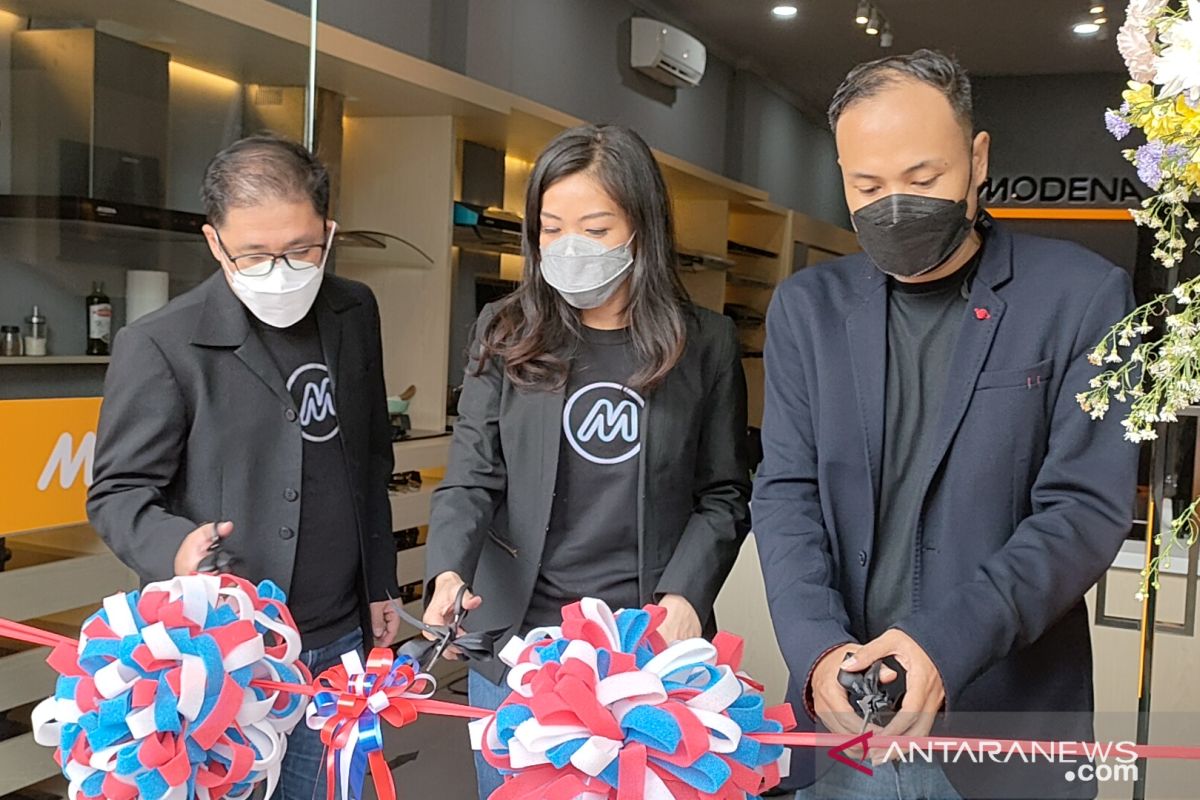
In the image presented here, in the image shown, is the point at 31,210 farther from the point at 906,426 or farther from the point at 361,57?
the point at 906,426

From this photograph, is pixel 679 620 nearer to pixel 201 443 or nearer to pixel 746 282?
pixel 201 443

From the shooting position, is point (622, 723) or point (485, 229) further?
point (485, 229)

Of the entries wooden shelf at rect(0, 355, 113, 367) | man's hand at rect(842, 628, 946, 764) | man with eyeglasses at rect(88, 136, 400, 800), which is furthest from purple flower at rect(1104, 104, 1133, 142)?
wooden shelf at rect(0, 355, 113, 367)

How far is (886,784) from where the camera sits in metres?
1.27

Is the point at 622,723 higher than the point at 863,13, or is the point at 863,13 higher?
the point at 863,13

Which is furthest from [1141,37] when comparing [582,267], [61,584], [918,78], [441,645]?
[61,584]

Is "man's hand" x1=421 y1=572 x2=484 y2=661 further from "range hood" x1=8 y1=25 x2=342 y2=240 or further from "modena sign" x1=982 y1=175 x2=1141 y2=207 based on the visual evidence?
"modena sign" x1=982 y1=175 x2=1141 y2=207

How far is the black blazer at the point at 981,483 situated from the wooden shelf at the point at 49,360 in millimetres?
1653

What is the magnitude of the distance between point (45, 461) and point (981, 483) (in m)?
1.98

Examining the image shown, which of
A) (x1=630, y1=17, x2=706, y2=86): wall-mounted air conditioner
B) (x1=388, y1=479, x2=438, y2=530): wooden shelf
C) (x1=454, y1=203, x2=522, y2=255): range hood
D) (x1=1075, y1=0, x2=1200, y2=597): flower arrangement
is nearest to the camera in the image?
(x1=1075, y1=0, x2=1200, y2=597): flower arrangement

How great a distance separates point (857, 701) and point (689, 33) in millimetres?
3734

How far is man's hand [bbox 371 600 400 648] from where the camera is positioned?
1.82m

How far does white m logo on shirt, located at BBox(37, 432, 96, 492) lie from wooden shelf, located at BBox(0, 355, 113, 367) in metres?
0.17

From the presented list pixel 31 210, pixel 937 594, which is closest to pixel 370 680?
pixel 937 594
